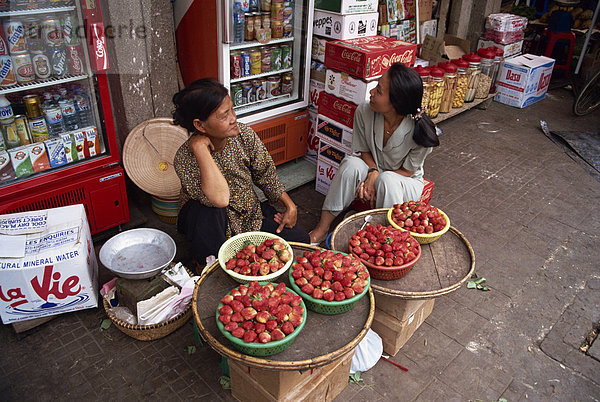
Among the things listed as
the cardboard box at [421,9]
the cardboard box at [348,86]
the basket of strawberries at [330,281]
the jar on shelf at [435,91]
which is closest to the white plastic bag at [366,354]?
the basket of strawberries at [330,281]

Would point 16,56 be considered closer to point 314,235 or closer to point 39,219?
point 39,219

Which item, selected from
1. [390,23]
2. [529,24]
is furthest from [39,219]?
[529,24]

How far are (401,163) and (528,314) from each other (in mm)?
1480

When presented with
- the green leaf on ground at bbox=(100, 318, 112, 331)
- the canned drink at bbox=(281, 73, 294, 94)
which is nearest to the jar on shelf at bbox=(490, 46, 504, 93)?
the canned drink at bbox=(281, 73, 294, 94)

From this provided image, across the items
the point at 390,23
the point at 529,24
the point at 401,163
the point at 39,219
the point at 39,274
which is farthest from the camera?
the point at 529,24

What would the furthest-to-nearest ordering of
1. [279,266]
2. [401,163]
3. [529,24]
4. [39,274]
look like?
[529,24] → [401,163] → [39,274] → [279,266]

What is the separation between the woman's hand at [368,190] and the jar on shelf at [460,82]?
3293 millimetres

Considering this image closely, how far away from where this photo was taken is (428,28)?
7043 millimetres

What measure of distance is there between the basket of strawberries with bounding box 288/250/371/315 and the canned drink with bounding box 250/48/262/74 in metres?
2.76

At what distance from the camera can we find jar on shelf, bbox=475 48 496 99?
259 inches

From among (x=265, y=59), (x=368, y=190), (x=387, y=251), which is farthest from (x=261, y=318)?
(x=265, y=59)

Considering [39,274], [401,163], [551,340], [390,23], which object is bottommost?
[551,340]

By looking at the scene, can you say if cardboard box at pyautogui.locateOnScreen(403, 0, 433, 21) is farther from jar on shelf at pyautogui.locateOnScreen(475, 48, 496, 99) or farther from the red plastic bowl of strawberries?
the red plastic bowl of strawberries

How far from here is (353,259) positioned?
2459 mm
